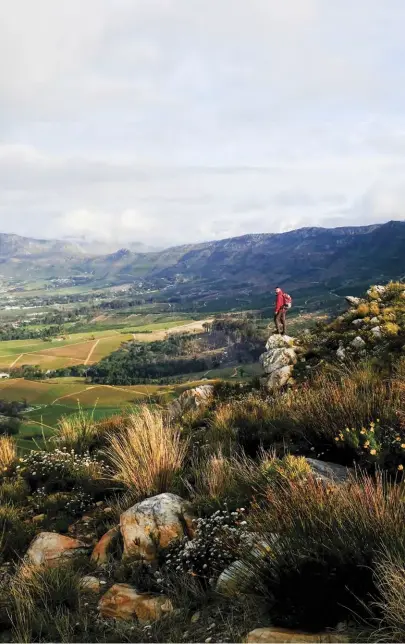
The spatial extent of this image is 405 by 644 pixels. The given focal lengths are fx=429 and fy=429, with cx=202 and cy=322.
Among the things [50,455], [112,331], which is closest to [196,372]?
[112,331]

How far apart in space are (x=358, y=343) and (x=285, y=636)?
1376cm

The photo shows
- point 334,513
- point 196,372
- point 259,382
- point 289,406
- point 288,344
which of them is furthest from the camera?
point 196,372

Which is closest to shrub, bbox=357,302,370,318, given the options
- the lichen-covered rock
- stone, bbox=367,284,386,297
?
the lichen-covered rock

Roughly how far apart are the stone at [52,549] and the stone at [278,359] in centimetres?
1213

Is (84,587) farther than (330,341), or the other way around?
(330,341)

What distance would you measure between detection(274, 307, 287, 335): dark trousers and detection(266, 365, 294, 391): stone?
13.0 ft

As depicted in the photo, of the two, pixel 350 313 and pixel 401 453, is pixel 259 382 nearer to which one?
pixel 350 313

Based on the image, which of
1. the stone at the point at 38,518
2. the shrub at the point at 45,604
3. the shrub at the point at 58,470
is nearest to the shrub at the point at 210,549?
the shrub at the point at 45,604

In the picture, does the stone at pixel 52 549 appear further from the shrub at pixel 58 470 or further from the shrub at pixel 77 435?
the shrub at pixel 77 435

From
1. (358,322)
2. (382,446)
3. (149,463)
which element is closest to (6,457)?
(149,463)

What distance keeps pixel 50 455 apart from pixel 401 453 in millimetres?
6456

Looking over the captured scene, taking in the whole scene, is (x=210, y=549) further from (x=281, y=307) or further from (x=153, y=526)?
(x=281, y=307)

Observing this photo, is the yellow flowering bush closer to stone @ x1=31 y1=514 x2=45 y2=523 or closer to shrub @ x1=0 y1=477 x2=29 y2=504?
stone @ x1=31 y1=514 x2=45 y2=523

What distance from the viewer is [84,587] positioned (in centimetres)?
409
